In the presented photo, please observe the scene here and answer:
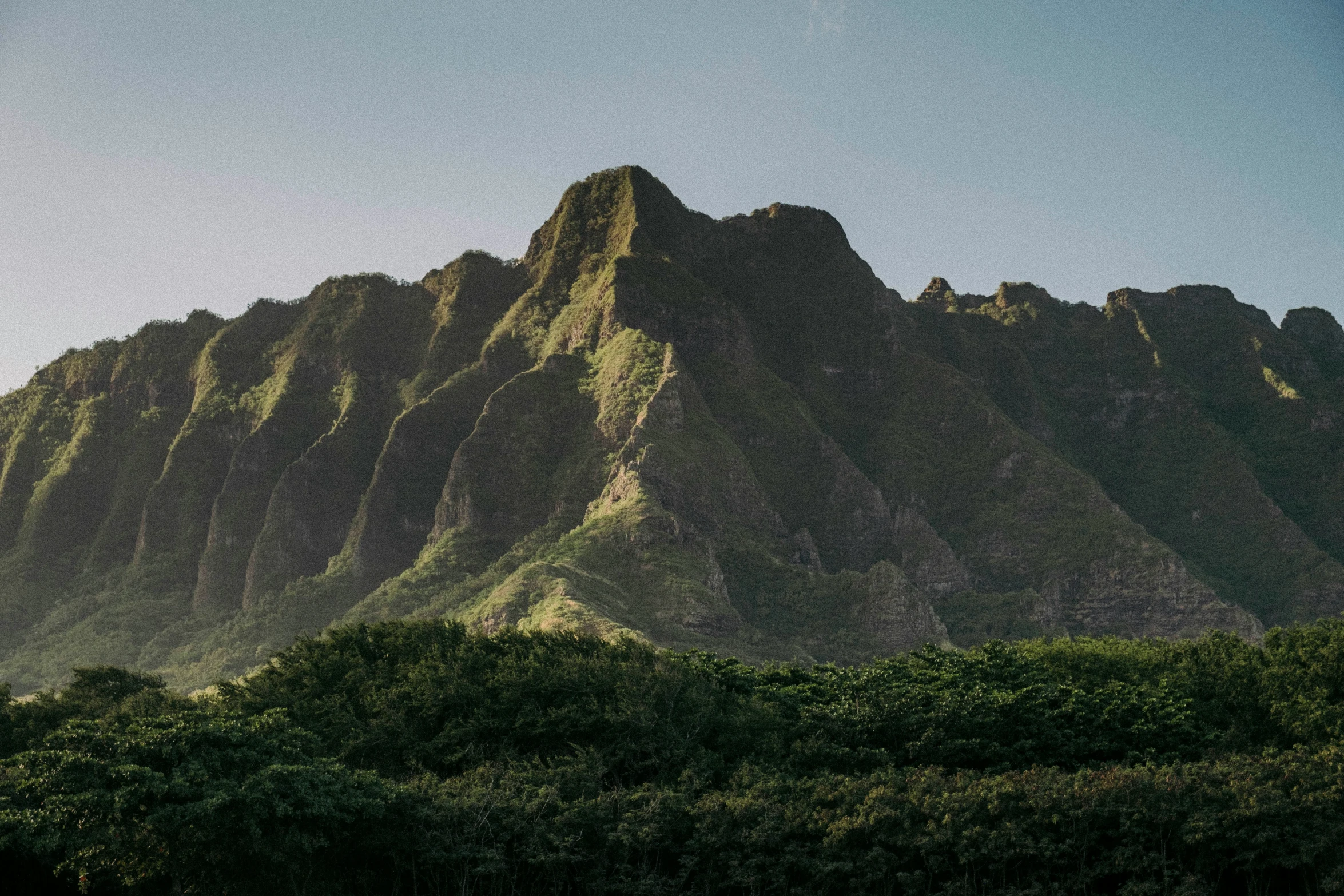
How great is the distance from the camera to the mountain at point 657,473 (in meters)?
131

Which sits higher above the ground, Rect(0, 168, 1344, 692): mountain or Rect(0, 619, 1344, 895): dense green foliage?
Rect(0, 168, 1344, 692): mountain

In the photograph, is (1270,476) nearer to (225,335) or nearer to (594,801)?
(225,335)

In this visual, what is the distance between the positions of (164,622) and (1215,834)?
140m

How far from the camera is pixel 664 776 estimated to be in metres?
51.1

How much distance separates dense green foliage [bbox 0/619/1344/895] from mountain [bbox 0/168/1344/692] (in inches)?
1913

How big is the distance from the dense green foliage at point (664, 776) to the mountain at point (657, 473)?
4860cm

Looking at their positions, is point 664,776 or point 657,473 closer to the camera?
point 664,776

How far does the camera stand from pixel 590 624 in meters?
96.0

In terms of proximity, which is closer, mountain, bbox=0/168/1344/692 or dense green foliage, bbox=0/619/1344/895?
dense green foliage, bbox=0/619/1344/895

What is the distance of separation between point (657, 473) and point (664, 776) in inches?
3174

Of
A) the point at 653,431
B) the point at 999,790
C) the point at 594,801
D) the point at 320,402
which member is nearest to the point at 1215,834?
the point at 999,790

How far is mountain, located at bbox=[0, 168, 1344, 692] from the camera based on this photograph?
13138cm

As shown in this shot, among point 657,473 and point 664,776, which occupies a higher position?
point 657,473

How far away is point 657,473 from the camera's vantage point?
131125mm
